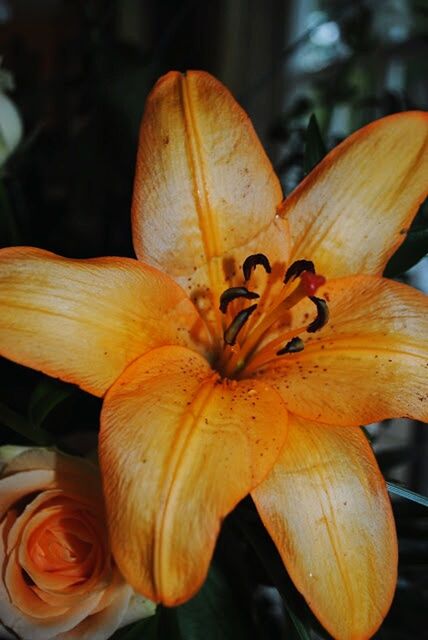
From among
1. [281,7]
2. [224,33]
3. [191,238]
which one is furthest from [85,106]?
[281,7]

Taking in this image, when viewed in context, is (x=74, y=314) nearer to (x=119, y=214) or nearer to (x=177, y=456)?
(x=177, y=456)

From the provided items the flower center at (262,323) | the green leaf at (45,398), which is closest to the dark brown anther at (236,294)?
the flower center at (262,323)

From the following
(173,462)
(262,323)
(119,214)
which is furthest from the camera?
(119,214)

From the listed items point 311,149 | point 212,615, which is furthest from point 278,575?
point 311,149

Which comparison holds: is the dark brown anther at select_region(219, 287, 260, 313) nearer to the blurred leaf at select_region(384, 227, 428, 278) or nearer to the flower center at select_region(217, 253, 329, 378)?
the flower center at select_region(217, 253, 329, 378)

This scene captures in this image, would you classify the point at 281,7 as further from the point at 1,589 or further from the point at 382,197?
the point at 1,589

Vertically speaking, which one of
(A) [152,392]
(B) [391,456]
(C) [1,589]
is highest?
(A) [152,392]

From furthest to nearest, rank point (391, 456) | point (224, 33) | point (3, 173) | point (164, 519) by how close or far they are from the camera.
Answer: point (224, 33) < point (391, 456) < point (3, 173) < point (164, 519)
